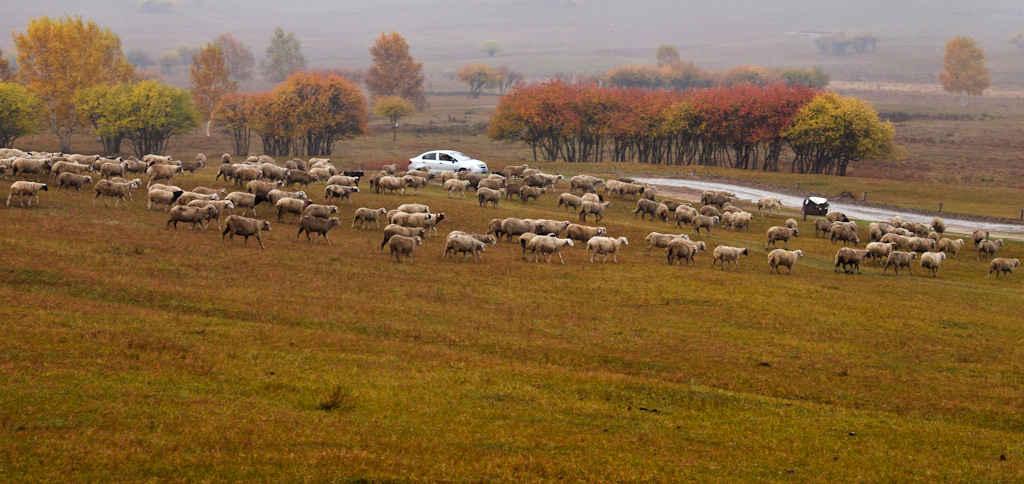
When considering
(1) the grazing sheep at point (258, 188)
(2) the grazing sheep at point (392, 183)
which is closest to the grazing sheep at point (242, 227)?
(1) the grazing sheep at point (258, 188)

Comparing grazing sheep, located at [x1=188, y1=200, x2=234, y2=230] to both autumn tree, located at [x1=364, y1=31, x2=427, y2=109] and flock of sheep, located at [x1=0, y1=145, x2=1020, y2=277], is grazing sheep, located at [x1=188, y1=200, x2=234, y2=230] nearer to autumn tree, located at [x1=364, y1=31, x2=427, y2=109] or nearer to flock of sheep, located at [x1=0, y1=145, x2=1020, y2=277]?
flock of sheep, located at [x1=0, y1=145, x2=1020, y2=277]

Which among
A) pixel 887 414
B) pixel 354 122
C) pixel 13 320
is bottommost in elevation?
pixel 887 414

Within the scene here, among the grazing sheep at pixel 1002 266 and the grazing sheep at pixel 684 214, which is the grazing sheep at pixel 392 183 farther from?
the grazing sheep at pixel 1002 266

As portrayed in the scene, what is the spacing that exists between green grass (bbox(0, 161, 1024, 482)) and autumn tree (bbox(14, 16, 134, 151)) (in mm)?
73087

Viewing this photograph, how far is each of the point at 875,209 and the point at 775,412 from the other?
51.7m

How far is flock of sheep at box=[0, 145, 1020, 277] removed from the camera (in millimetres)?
32281

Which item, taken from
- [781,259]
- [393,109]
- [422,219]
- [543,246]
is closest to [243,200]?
[422,219]

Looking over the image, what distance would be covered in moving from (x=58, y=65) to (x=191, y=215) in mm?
78328

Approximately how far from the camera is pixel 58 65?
9475 centimetres

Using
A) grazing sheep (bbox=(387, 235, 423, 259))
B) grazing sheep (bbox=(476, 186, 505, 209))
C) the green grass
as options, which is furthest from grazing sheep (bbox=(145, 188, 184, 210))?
grazing sheep (bbox=(476, 186, 505, 209))

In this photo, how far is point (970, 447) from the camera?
14.8 metres

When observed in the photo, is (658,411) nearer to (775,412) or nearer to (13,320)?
(775,412)

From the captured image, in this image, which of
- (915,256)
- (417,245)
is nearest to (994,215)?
(915,256)

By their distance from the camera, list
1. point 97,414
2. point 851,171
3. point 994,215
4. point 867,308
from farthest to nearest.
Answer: point 851,171, point 994,215, point 867,308, point 97,414
